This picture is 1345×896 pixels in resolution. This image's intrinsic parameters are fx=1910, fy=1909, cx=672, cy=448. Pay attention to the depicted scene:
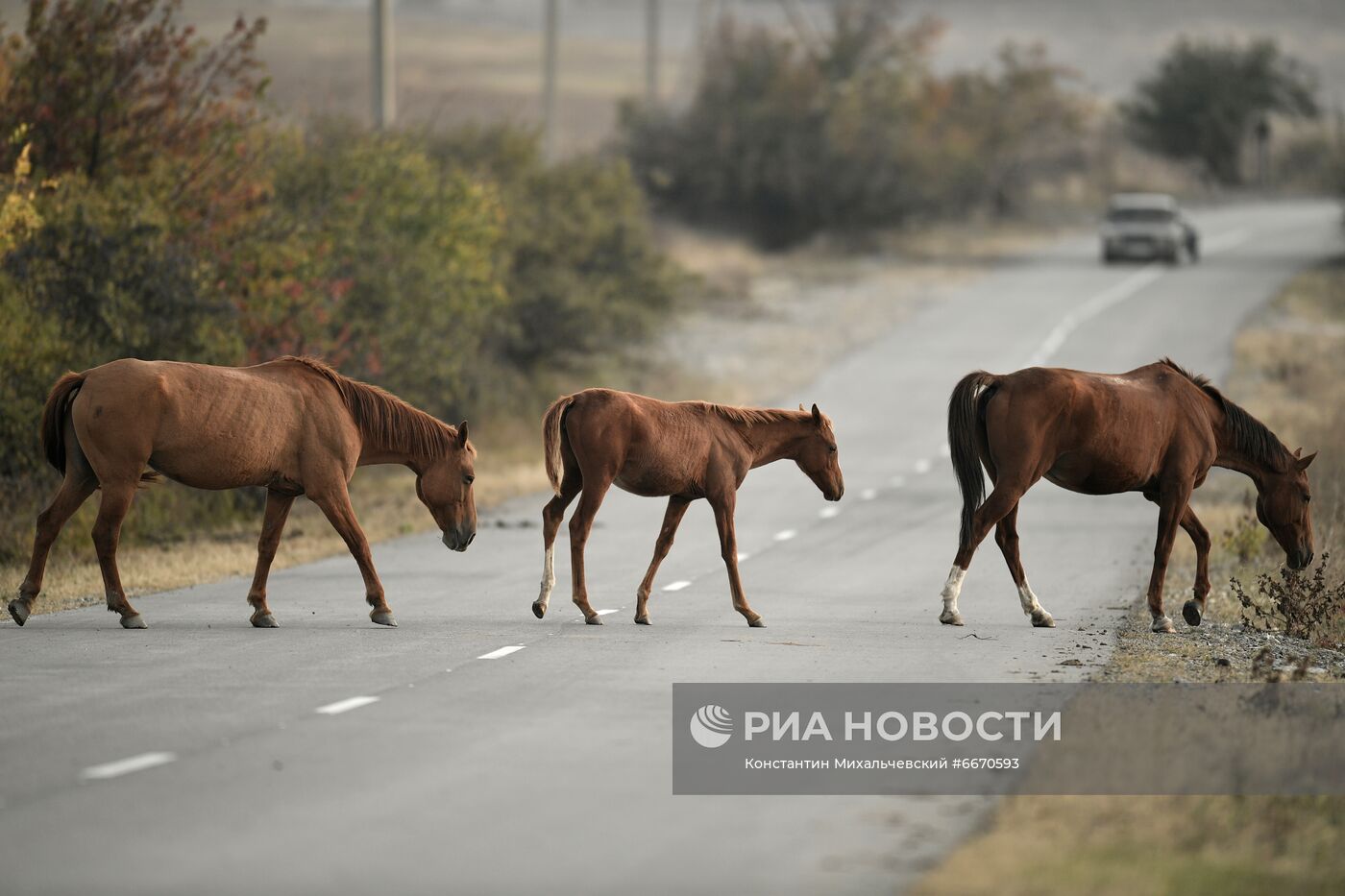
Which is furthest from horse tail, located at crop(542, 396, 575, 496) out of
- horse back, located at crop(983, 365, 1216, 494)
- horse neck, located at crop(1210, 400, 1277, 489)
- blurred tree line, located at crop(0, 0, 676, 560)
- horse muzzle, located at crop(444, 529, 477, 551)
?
blurred tree line, located at crop(0, 0, 676, 560)

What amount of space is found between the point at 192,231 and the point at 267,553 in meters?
8.76

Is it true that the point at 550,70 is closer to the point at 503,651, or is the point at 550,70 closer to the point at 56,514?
the point at 56,514

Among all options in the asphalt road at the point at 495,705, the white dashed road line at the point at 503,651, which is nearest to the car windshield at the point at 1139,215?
the asphalt road at the point at 495,705

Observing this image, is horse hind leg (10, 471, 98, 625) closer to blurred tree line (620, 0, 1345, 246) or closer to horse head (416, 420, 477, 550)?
horse head (416, 420, 477, 550)

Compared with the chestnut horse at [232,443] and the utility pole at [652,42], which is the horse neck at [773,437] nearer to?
the chestnut horse at [232,443]

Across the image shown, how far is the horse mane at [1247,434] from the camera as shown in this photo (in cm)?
1551

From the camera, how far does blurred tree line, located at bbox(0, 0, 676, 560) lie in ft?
67.0

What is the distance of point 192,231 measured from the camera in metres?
22.2

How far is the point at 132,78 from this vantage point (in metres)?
22.4

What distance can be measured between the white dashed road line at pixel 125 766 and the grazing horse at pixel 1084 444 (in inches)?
276

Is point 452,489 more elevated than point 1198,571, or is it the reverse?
point 452,489

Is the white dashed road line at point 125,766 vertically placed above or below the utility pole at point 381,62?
below

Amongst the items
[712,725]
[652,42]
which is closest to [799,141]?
[652,42]

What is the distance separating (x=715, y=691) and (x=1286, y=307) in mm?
41642
